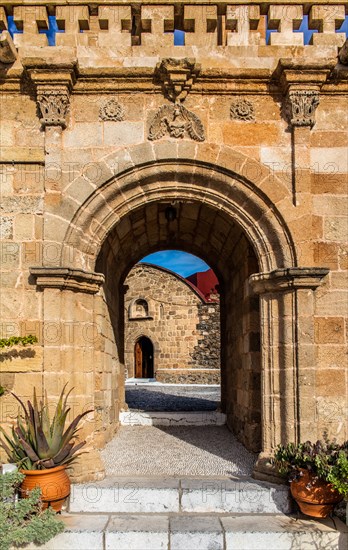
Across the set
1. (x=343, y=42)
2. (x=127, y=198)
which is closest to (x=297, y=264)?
(x=127, y=198)

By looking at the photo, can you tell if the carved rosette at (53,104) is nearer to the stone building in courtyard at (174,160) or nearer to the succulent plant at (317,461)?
the stone building in courtyard at (174,160)

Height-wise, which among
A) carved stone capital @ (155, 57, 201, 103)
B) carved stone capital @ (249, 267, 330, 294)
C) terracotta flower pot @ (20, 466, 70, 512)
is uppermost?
carved stone capital @ (155, 57, 201, 103)

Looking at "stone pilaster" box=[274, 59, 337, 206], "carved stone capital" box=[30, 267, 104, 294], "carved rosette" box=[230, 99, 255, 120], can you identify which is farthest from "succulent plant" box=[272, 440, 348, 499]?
"carved rosette" box=[230, 99, 255, 120]

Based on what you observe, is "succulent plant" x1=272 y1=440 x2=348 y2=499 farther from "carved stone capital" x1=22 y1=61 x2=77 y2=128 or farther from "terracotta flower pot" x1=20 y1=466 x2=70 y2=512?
"carved stone capital" x1=22 y1=61 x2=77 y2=128

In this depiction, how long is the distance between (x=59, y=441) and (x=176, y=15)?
14.0ft

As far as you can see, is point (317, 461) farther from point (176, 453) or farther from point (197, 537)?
point (176, 453)

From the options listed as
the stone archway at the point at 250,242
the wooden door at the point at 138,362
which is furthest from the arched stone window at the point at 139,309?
the stone archway at the point at 250,242

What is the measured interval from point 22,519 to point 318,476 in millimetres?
2291

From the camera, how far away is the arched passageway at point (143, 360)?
19.9 metres

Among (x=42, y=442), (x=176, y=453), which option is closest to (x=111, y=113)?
(x=42, y=442)

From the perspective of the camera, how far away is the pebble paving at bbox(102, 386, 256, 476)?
5.02 metres

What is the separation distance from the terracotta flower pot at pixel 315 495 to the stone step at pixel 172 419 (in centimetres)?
399

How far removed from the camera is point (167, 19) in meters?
5.14

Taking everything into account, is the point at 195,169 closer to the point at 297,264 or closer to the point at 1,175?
the point at 297,264
